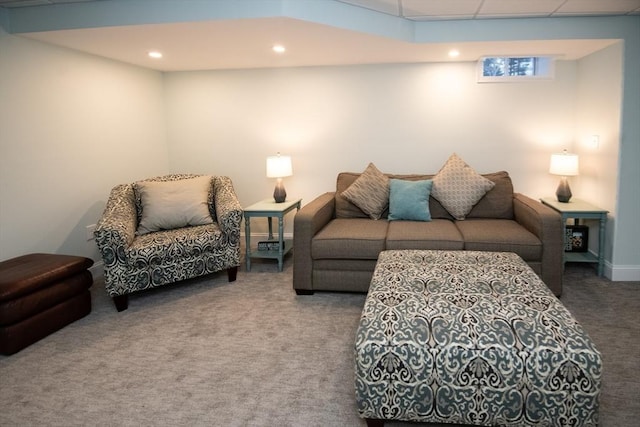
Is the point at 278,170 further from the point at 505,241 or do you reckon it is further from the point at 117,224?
the point at 505,241

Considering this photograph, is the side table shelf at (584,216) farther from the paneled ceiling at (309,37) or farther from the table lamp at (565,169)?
the paneled ceiling at (309,37)

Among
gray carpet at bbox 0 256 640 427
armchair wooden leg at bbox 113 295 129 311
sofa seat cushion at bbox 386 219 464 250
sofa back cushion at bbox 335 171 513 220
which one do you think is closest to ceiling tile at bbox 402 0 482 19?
sofa back cushion at bbox 335 171 513 220

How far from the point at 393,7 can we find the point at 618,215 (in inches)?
97.6

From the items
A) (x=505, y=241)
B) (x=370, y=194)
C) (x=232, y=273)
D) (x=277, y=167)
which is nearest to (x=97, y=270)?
(x=232, y=273)

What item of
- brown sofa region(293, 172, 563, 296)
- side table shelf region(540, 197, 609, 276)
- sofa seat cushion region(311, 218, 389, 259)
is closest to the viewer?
brown sofa region(293, 172, 563, 296)

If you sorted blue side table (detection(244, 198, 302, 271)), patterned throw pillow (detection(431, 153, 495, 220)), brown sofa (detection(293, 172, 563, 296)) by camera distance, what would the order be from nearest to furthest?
brown sofa (detection(293, 172, 563, 296))
patterned throw pillow (detection(431, 153, 495, 220))
blue side table (detection(244, 198, 302, 271))

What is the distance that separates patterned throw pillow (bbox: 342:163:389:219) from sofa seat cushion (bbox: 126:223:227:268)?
1.25 meters

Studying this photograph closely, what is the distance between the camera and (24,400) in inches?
85.5

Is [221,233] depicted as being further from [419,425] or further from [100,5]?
[419,425]

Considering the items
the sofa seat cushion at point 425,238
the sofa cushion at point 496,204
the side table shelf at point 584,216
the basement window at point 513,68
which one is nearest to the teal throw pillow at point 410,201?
the sofa seat cushion at point 425,238

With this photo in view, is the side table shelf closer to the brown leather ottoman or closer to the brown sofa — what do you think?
the brown sofa

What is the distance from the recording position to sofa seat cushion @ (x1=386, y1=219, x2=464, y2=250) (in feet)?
10.9

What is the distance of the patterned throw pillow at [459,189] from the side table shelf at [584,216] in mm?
621

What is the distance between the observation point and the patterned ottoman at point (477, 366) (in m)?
1.68
